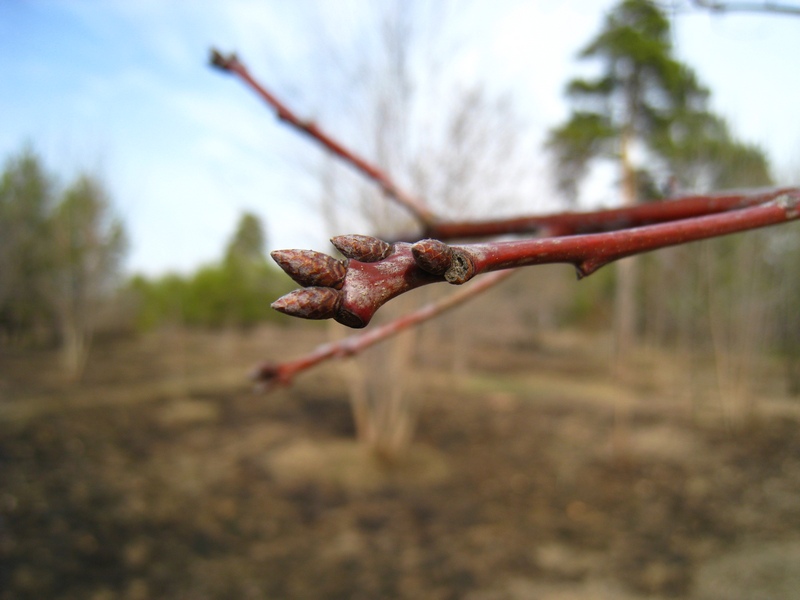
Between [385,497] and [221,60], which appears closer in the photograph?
[221,60]

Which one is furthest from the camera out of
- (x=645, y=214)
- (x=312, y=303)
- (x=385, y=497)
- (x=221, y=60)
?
(x=385, y=497)

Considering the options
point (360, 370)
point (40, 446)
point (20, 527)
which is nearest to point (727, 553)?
point (360, 370)

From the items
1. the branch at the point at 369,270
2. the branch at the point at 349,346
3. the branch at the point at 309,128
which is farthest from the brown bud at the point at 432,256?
the branch at the point at 309,128

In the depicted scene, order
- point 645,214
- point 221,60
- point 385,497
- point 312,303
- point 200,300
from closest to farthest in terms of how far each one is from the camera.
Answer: point 312,303, point 645,214, point 221,60, point 385,497, point 200,300

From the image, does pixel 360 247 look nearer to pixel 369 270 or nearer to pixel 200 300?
pixel 369 270

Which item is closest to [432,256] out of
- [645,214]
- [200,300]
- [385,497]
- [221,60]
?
[645,214]

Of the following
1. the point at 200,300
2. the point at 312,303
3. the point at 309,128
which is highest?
the point at 200,300

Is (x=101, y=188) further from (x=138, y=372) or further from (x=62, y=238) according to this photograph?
(x=138, y=372)
